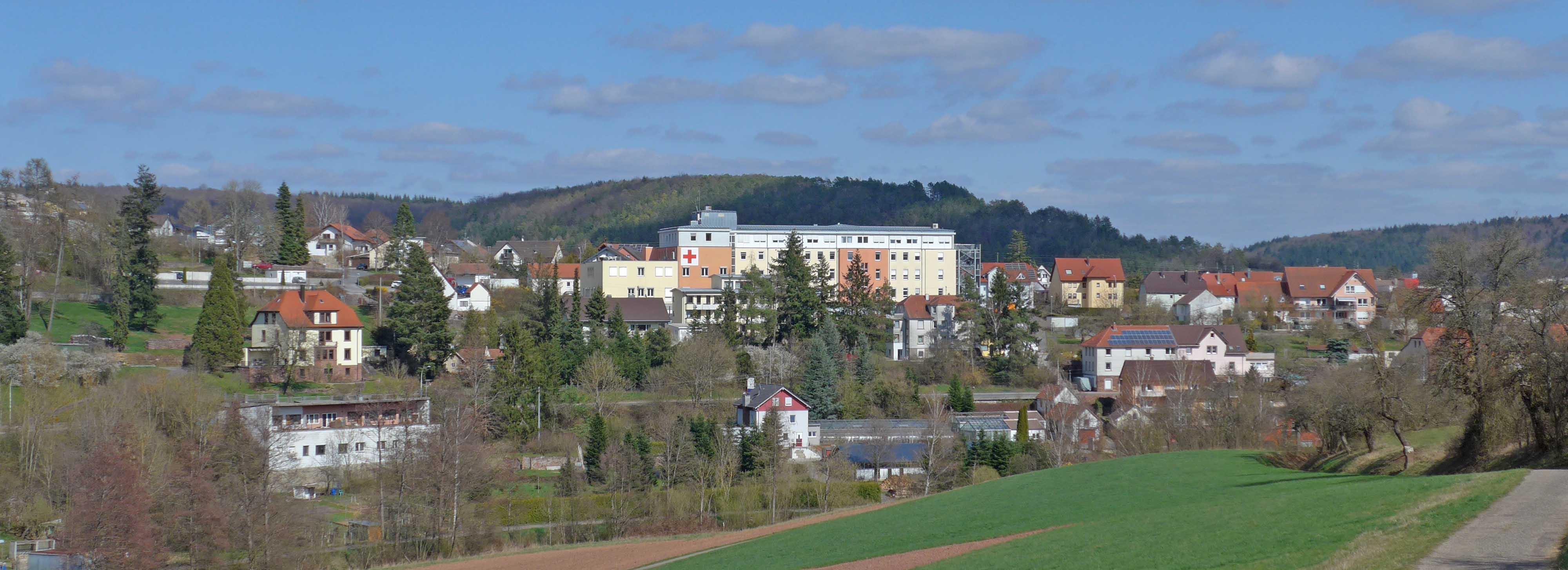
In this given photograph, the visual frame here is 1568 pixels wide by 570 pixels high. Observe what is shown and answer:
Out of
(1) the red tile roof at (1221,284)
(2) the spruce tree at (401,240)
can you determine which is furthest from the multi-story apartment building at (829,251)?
(1) the red tile roof at (1221,284)

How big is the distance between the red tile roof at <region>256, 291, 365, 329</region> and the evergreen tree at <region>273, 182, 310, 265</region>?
20987 millimetres

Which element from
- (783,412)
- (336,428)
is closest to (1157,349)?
(783,412)

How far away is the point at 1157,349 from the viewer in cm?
7344

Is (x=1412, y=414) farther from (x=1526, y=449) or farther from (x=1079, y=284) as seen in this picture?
(x=1079, y=284)

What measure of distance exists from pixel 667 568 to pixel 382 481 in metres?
17.3

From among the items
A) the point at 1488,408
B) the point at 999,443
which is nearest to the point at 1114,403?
the point at 999,443

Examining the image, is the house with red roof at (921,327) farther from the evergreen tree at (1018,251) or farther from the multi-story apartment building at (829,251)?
the evergreen tree at (1018,251)

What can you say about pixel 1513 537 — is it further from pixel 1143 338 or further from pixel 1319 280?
pixel 1319 280

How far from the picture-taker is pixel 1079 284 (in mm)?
100438

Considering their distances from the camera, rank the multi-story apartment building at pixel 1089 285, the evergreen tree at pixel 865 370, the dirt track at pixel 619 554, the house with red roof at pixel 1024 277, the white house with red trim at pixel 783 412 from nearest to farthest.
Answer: the dirt track at pixel 619 554, the white house with red trim at pixel 783 412, the evergreen tree at pixel 865 370, the house with red roof at pixel 1024 277, the multi-story apartment building at pixel 1089 285

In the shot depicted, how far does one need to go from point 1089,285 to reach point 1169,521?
79393 millimetres

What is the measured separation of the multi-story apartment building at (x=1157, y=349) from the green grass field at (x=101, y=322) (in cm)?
4951

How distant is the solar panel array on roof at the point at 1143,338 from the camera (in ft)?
238

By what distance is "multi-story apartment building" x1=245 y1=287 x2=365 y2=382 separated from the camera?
5981 cm
